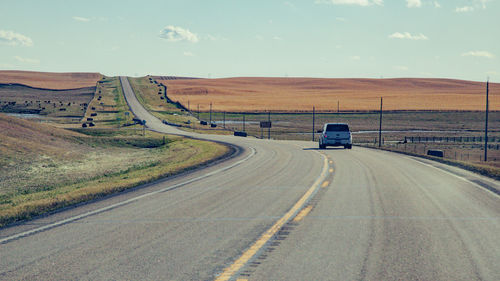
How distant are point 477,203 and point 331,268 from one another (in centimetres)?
673

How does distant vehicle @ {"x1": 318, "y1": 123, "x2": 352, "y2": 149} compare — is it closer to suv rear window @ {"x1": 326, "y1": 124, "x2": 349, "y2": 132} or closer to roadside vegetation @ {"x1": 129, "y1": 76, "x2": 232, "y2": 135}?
suv rear window @ {"x1": 326, "y1": 124, "x2": 349, "y2": 132}

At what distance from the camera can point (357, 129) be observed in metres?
98.3

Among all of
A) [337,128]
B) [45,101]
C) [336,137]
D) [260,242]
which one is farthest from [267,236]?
[45,101]

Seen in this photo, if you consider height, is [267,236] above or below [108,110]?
below

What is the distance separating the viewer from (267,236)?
7.91 meters

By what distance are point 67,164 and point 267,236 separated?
31733 mm

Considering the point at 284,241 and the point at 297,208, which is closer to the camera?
the point at 284,241

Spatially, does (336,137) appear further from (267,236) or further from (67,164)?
(267,236)

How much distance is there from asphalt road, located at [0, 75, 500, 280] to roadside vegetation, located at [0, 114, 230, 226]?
1.37 meters

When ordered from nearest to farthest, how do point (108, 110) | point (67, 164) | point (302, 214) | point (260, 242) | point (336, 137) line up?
point (260, 242) < point (302, 214) < point (336, 137) < point (67, 164) < point (108, 110)

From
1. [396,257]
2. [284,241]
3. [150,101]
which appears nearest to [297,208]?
[284,241]

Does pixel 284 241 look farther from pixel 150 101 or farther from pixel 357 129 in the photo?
pixel 150 101

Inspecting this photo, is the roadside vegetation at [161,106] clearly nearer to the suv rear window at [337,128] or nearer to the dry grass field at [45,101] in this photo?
the dry grass field at [45,101]

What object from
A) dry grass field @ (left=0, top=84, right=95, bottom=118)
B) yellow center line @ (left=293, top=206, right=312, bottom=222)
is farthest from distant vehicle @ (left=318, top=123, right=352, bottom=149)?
dry grass field @ (left=0, top=84, right=95, bottom=118)
